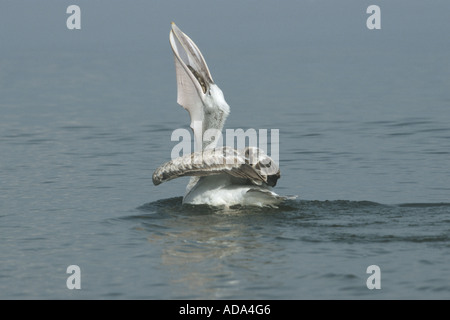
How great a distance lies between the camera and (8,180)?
15.2 metres

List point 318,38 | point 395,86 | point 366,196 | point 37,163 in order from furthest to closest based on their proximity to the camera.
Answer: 1. point 318,38
2. point 395,86
3. point 37,163
4. point 366,196

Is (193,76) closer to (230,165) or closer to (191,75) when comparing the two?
(191,75)

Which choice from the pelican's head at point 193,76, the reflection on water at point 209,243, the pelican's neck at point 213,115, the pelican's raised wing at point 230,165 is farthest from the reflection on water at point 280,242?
the pelican's head at point 193,76

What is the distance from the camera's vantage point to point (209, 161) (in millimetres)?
11094

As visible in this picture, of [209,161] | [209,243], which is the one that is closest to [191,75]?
[209,161]

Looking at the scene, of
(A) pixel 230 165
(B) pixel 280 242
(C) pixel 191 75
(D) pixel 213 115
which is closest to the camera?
(B) pixel 280 242

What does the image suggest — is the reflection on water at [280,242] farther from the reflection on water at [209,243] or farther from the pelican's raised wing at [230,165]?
the pelican's raised wing at [230,165]

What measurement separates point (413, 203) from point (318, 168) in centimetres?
373

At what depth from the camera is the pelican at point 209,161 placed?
36.4ft

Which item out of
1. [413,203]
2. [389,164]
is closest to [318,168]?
[389,164]

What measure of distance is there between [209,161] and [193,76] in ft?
4.31

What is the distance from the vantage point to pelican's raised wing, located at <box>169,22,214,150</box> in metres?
11.8
